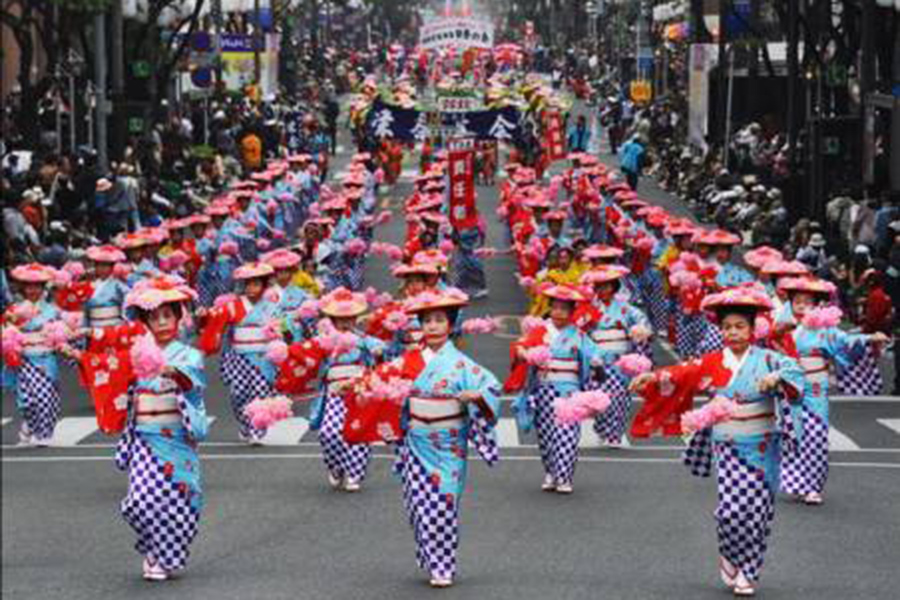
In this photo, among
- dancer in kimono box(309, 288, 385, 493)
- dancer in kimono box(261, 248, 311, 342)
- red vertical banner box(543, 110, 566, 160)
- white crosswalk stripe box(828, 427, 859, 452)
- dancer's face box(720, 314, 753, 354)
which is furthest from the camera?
red vertical banner box(543, 110, 566, 160)

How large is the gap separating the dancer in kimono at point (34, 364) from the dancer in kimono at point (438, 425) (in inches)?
262

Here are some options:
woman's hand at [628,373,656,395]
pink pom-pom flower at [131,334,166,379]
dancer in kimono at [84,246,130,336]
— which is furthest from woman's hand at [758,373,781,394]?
dancer in kimono at [84,246,130,336]

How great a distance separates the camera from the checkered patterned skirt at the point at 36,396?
21.4 m

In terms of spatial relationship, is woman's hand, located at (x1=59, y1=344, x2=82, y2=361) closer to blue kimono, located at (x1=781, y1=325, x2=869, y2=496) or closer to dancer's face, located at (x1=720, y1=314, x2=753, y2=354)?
dancer's face, located at (x1=720, y1=314, x2=753, y2=354)

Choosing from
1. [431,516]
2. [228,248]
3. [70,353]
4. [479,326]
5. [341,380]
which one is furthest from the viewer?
[228,248]

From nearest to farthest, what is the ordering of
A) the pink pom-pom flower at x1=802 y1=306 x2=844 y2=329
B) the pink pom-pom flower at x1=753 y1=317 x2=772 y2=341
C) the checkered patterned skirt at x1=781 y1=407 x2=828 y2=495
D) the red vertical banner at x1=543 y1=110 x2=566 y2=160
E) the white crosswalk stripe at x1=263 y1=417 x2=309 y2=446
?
the pink pom-pom flower at x1=753 y1=317 x2=772 y2=341
the pink pom-pom flower at x1=802 y1=306 x2=844 y2=329
the checkered patterned skirt at x1=781 y1=407 x2=828 y2=495
the white crosswalk stripe at x1=263 y1=417 x2=309 y2=446
the red vertical banner at x1=543 y1=110 x2=566 y2=160

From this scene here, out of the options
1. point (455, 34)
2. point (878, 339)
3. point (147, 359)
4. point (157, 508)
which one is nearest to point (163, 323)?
point (147, 359)

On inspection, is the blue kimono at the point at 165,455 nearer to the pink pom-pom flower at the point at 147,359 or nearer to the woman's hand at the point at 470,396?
the pink pom-pom flower at the point at 147,359

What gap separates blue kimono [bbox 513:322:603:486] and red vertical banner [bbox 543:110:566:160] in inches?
1434

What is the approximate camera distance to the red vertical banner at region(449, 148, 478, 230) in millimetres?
37938

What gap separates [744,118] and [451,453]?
4537 centimetres

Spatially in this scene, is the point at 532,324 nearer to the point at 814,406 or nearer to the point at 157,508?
the point at 814,406

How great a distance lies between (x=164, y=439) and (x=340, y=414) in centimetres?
406

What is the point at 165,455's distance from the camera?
14812 mm
